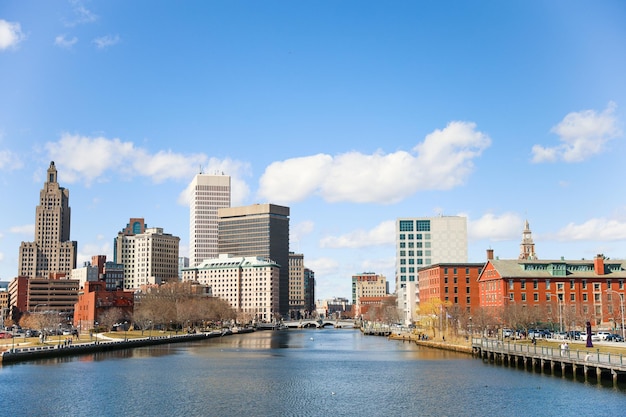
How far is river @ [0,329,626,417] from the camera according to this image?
69562mm

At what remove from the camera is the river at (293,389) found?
69562 millimetres

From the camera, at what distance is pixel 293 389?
85688mm

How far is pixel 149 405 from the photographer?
239 feet

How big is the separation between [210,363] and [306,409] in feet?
167

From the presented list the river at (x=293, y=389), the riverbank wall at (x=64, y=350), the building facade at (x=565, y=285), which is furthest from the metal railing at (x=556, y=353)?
the riverbank wall at (x=64, y=350)

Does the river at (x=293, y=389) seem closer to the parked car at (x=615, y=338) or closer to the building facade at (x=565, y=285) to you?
the parked car at (x=615, y=338)

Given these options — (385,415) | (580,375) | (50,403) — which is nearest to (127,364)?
(50,403)

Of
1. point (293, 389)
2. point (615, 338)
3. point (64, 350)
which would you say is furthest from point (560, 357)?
point (64, 350)

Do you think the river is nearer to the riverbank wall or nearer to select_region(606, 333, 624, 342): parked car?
the riverbank wall

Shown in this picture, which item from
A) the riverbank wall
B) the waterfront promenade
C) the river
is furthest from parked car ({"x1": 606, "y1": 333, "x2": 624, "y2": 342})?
the riverbank wall

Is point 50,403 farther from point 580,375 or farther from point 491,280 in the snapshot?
point 491,280

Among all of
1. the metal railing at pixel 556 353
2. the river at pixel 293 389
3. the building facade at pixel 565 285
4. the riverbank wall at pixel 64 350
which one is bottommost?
the river at pixel 293 389

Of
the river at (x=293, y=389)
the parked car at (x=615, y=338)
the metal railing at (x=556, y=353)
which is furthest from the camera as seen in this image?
the parked car at (x=615, y=338)

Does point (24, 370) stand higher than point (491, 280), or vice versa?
point (491, 280)
